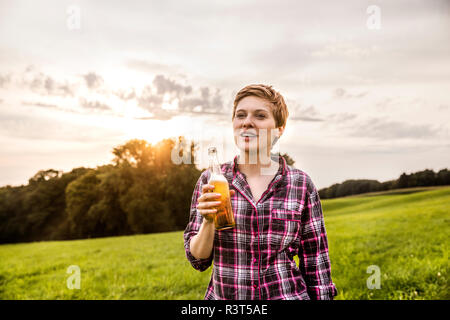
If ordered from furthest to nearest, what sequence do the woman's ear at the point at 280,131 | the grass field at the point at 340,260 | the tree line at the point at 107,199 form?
the tree line at the point at 107,199 → the grass field at the point at 340,260 → the woman's ear at the point at 280,131

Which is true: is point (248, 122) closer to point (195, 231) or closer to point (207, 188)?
point (207, 188)

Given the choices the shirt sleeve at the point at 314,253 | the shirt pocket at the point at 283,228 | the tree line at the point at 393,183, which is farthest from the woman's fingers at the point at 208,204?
the tree line at the point at 393,183

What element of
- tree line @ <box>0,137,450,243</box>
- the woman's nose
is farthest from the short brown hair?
tree line @ <box>0,137,450,243</box>

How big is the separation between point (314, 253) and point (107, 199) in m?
12.1

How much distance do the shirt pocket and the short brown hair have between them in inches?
17.7

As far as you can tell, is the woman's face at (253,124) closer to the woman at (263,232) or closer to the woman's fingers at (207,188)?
the woman at (263,232)

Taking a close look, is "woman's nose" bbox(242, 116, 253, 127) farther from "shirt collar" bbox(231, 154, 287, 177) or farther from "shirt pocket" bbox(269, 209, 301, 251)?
"shirt pocket" bbox(269, 209, 301, 251)

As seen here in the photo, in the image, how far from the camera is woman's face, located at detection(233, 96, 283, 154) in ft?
5.16

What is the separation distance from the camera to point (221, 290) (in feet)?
5.25

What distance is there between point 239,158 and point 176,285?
15.9ft

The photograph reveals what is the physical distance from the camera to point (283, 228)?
1.56 metres

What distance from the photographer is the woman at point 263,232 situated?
5.05ft

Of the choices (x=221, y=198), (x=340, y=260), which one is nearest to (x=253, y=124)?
(x=221, y=198)
